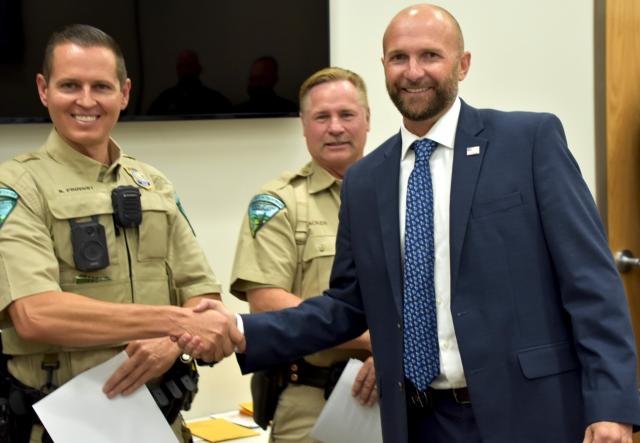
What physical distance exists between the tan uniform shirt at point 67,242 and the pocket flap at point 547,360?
0.94 metres

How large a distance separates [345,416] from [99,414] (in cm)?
66

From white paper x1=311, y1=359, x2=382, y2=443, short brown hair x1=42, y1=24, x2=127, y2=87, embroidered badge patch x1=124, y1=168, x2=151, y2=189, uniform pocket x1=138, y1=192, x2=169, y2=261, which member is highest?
short brown hair x1=42, y1=24, x2=127, y2=87

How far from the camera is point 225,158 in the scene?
11.6 ft

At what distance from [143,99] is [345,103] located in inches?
31.7

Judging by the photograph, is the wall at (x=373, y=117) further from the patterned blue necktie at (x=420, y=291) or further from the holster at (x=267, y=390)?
the patterned blue necktie at (x=420, y=291)

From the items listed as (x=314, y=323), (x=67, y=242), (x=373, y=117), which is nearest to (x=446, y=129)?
(x=314, y=323)

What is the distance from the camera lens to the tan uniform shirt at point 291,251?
2672 millimetres

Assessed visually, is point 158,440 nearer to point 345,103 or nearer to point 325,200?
point 325,200

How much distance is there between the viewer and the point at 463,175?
208cm

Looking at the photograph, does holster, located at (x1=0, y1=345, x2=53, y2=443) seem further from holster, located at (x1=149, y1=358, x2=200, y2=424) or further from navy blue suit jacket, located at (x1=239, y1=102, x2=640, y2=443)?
navy blue suit jacket, located at (x1=239, y1=102, x2=640, y2=443)

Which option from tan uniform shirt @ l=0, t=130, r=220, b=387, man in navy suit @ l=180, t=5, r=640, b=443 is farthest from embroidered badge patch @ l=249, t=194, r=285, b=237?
man in navy suit @ l=180, t=5, r=640, b=443

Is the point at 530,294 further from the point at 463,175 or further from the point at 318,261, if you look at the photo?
the point at 318,261

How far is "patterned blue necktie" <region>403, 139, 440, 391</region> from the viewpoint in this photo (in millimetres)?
2090

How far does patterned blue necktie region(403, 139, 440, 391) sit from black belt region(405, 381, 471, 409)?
0.08 feet
